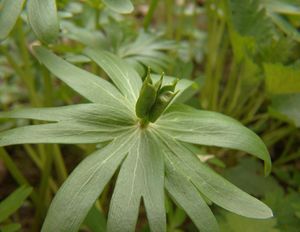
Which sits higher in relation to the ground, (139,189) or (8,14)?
(8,14)

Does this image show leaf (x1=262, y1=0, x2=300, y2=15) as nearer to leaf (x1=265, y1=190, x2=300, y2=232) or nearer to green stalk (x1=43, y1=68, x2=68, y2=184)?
leaf (x1=265, y1=190, x2=300, y2=232)

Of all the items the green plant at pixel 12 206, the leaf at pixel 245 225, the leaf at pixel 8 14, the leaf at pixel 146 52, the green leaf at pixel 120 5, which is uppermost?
the leaf at pixel 8 14

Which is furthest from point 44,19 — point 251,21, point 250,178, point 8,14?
point 250,178

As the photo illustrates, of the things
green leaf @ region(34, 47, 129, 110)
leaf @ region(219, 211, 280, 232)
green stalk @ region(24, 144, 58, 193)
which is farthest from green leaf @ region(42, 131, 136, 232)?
green stalk @ region(24, 144, 58, 193)

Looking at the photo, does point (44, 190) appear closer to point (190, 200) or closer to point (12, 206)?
point (12, 206)

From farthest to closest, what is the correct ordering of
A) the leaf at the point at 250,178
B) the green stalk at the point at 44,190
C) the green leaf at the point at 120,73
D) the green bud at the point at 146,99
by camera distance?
the leaf at the point at 250,178, the green stalk at the point at 44,190, the green leaf at the point at 120,73, the green bud at the point at 146,99

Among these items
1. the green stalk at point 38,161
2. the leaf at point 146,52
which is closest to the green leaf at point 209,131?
the leaf at point 146,52

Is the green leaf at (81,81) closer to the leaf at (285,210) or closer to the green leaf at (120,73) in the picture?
the green leaf at (120,73)
